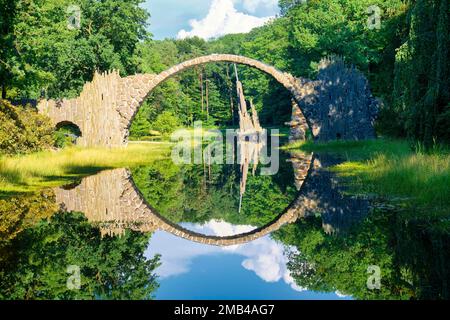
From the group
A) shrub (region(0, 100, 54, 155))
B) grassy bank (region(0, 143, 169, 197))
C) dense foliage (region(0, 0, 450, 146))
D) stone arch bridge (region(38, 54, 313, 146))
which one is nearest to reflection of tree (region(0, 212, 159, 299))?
grassy bank (region(0, 143, 169, 197))

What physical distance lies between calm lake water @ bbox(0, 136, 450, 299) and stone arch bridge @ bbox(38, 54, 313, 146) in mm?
11063

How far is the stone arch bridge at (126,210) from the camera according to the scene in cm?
796


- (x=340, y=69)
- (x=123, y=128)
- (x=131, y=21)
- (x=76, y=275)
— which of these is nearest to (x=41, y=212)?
(x=76, y=275)

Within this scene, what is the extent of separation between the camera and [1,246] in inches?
254

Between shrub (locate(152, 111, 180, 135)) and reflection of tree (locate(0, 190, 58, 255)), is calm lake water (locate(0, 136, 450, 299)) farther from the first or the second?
Answer: shrub (locate(152, 111, 180, 135))

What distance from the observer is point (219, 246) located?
24.2ft

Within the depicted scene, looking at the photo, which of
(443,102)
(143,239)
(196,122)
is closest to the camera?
(143,239)

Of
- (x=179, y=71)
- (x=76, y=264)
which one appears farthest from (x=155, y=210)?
(x=179, y=71)

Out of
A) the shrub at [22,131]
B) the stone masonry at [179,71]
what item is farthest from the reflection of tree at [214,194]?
the stone masonry at [179,71]

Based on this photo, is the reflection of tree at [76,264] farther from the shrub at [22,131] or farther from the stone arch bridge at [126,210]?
the shrub at [22,131]

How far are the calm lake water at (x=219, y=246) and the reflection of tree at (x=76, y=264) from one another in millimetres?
14

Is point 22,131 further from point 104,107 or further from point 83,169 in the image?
point 104,107
